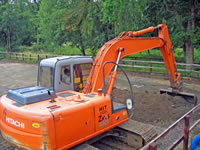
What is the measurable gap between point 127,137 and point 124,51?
8.28 feet

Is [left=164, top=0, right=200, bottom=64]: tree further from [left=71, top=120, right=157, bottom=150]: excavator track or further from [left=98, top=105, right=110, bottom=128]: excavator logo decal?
[left=98, top=105, right=110, bottom=128]: excavator logo decal

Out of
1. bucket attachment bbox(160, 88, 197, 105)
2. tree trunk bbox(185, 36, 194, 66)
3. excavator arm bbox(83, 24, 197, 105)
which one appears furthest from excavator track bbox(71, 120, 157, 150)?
tree trunk bbox(185, 36, 194, 66)

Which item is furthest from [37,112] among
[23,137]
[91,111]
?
[91,111]

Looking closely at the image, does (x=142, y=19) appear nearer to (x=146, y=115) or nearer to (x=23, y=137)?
(x=146, y=115)

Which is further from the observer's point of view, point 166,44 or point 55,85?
point 166,44

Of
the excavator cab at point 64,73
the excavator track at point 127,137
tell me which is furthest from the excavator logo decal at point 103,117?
the excavator cab at point 64,73

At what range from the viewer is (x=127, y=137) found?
541 centimetres

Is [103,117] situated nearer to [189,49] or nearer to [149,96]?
[149,96]

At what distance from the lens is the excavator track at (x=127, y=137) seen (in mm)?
5109

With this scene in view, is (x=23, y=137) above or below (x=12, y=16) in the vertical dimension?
below

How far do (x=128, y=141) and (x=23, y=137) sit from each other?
2483 millimetres

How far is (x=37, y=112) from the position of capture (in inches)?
162

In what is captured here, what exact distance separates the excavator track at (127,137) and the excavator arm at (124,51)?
1.14 metres

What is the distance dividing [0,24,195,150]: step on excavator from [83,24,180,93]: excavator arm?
0.03 meters
